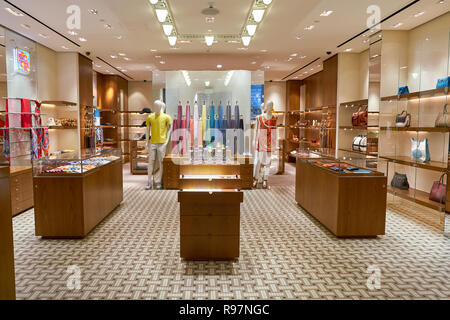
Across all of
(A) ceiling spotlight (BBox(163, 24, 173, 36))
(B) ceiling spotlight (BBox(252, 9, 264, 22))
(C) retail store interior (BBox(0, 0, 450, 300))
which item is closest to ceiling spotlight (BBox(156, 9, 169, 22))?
(C) retail store interior (BBox(0, 0, 450, 300))

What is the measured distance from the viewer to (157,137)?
325 inches

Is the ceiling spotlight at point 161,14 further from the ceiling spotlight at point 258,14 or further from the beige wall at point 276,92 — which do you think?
the beige wall at point 276,92

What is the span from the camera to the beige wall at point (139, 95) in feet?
50.0

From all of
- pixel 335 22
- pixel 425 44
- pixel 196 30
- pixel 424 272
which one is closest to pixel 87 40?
pixel 196 30

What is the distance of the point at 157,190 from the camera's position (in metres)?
8.21

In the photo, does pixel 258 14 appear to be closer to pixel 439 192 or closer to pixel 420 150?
pixel 420 150

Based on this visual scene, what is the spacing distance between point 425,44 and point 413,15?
766 millimetres

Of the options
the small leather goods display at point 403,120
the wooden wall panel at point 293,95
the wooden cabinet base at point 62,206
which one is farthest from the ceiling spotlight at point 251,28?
the wooden wall panel at point 293,95

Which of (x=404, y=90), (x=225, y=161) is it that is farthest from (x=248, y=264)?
(x=404, y=90)

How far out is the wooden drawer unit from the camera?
5.84 m

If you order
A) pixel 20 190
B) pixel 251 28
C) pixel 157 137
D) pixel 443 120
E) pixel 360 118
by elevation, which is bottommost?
pixel 20 190

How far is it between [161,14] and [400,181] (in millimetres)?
5385

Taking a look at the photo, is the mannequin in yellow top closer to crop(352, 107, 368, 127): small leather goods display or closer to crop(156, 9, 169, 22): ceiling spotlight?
crop(156, 9, 169, 22): ceiling spotlight
